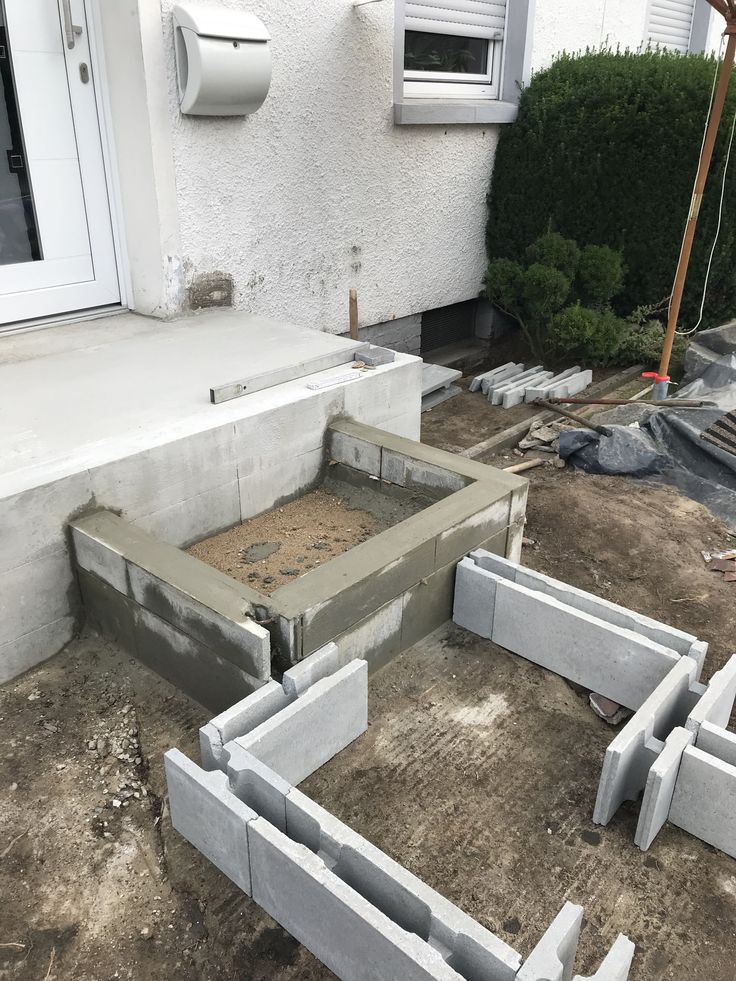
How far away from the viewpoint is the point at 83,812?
298 centimetres

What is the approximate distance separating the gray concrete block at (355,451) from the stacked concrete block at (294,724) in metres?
1.59

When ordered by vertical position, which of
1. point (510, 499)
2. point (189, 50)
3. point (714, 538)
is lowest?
point (714, 538)

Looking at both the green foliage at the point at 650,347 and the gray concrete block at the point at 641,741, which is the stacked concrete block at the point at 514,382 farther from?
the gray concrete block at the point at 641,741

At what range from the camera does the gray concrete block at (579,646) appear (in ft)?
11.2

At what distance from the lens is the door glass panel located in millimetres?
5020

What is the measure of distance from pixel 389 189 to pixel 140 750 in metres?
5.66

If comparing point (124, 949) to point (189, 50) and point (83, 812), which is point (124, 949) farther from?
point (189, 50)

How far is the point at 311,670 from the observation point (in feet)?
10.3

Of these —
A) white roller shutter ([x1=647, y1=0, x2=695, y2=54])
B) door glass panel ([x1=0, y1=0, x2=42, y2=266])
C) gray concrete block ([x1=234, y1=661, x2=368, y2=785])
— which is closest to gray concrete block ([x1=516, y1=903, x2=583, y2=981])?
gray concrete block ([x1=234, y1=661, x2=368, y2=785])

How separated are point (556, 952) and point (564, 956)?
0.32 feet

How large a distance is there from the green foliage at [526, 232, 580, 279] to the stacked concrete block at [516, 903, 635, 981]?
6.49 metres

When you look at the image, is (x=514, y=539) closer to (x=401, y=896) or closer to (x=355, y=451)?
(x=355, y=451)

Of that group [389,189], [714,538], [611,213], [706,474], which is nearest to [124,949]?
[714,538]

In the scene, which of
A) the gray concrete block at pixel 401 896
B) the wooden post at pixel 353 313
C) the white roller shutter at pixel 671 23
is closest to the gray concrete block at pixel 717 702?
the gray concrete block at pixel 401 896
